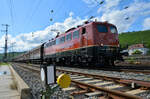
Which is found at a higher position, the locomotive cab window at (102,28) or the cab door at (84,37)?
the locomotive cab window at (102,28)

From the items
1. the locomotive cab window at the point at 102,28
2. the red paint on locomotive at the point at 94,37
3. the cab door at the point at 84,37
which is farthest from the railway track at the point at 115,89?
the locomotive cab window at the point at 102,28

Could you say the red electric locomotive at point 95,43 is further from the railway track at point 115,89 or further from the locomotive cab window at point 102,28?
the railway track at point 115,89

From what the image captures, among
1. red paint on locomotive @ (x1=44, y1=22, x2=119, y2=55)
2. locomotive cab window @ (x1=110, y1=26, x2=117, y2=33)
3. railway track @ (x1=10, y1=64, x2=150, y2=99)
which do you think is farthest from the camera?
locomotive cab window @ (x1=110, y1=26, x2=117, y2=33)

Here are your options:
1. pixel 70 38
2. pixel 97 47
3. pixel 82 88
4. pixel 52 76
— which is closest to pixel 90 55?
pixel 97 47

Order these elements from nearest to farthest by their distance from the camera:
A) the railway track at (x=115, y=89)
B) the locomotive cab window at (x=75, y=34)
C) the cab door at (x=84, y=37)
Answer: the railway track at (x=115, y=89)
the cab door at (x=84, y=37)
the locomotive cab window at (x=75, y=34)

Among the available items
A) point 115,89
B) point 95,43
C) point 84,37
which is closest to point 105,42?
point 95,43

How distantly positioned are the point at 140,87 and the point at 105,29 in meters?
7.17

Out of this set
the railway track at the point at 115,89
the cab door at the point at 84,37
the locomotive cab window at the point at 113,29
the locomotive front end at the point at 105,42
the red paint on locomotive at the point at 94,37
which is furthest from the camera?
the locomotive cab window at the point at 113,29

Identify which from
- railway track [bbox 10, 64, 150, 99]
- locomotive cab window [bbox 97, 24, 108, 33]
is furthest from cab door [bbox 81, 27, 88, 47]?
railway track [bbox 10, 64, 150, 99]

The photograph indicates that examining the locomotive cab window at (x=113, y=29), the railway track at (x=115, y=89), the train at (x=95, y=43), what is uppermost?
the locomotive cab window at (x=113, y=29)

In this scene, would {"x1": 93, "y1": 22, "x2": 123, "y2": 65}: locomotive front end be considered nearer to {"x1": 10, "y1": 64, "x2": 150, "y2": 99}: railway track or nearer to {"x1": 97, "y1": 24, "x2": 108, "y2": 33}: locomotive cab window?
{"x1": 97, "y1": 24, "x2": 108, "y2": 33}: locomotive cab window

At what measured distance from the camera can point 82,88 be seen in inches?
193

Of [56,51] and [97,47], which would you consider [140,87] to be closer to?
[97,47]

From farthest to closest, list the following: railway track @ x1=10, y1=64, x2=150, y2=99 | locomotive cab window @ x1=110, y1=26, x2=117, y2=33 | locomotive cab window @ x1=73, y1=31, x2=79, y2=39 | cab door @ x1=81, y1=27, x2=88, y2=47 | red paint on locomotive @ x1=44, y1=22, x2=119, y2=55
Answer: locomotive cab window @ x1=73, y1=31, x2=79, y2=39 < locomotive cab window @ x1=110, y1=26, x2=117, y2=33 < cab door @ x1=81, y1=27, x2=88, y2=47 < red paint on locomotive @ x1=44, y1=22, x2=119, y2=55 < railway track @ x1=10, y1=64, x2=150, y2=99
